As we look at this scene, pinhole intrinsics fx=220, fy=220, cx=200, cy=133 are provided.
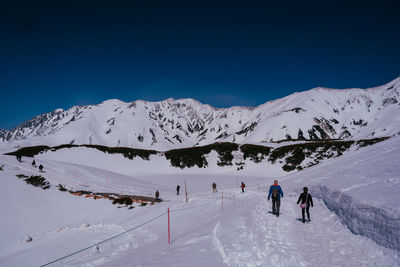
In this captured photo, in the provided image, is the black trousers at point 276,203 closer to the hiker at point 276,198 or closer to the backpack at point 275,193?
the hiker at point 276,198

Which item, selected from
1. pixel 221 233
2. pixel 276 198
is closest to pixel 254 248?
pixel 221 233

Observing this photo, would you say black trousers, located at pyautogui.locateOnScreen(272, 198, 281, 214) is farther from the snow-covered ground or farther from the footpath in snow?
the footpath in snow

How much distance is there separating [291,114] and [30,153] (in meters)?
184

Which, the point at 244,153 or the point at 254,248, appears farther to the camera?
the point at 244,153

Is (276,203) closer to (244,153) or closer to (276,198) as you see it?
(276,198)

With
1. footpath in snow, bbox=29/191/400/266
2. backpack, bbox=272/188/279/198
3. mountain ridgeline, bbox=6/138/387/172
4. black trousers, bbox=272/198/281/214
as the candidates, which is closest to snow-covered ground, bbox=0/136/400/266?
footpath in snow, bbox=29/191/400/266

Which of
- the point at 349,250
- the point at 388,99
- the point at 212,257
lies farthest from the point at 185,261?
the point at 388,99

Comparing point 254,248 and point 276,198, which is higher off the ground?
point 276,198

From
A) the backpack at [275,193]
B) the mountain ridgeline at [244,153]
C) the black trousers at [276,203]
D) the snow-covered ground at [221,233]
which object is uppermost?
the mountain ridgeline at [244,153]

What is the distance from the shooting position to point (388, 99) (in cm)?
19975

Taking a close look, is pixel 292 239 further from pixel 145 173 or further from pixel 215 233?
pixel 145 173

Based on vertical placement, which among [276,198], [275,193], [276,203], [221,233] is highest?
[275,193]

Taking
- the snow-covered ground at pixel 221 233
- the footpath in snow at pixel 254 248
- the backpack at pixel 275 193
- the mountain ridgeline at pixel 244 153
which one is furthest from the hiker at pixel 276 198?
the mountain ridgeline at pixel 244 153

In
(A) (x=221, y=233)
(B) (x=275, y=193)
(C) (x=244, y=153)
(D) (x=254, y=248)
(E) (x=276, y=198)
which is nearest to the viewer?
(D) (x=254, y=248)
